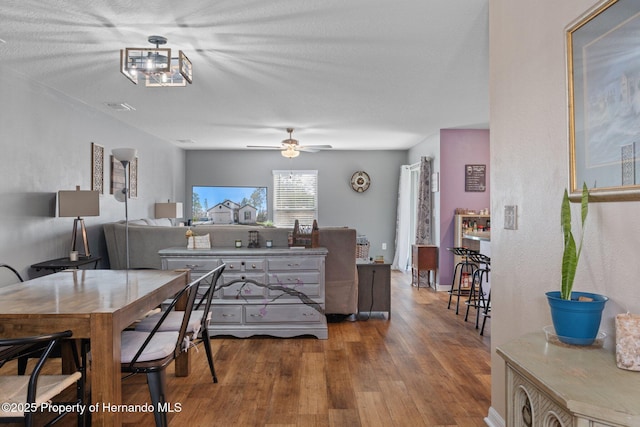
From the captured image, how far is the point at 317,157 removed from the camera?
8961mm

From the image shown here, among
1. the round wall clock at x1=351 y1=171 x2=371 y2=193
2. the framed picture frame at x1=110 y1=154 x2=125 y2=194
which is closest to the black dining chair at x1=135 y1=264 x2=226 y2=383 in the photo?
the framed picture frame at x1=110 y1=154 x2=125 y2=194

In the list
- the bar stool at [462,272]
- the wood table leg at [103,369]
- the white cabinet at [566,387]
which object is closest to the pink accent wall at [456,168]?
the bar stool at [462,272]

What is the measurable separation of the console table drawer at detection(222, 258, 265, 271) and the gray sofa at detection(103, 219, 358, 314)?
430 millimetres

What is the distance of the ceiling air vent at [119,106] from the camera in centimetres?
496

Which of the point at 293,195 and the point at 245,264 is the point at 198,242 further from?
the point at 293,195

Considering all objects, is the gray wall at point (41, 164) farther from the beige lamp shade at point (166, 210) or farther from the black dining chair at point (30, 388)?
the black dining chair at point (30, 388)

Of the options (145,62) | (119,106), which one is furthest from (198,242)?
(119,106)

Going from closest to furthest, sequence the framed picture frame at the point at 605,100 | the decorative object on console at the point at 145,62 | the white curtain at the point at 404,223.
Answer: the framed picture frame at the point at 605,100 → the decorative object on console at the point at 145,62 → the white curtain at the point at 404,223

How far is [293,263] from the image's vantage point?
4121mm

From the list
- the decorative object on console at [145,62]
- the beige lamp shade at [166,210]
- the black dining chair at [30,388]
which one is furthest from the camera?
the beige lamp shade at [166,210]

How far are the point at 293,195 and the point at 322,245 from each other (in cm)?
445

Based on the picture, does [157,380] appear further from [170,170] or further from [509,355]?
[170,170]

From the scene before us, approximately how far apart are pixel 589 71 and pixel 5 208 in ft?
14.3

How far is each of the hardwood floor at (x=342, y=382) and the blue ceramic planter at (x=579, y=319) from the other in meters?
1.32
